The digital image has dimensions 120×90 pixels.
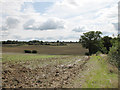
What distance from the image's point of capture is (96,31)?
60812 millimetres

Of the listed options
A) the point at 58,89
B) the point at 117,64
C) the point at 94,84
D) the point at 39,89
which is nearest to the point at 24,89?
the point at 39,89

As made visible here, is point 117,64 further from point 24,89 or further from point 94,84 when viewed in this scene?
point 24,89

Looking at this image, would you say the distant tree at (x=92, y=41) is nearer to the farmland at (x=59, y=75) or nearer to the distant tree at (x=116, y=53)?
the farmland at (x=59, y=75)

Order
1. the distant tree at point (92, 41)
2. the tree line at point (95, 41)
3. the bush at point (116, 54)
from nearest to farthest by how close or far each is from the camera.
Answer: the bush at point (116, 54)
the tree line at point (95, 41)
the distant tree at point (92, 41)

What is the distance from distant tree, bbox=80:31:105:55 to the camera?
191ft

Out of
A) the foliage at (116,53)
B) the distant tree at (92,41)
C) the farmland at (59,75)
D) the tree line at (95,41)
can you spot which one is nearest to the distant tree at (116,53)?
the foliage at (116,53)

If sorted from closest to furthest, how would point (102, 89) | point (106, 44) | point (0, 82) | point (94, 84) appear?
1. point (102, 89)
2. point (94, 84)
3. point (0, 82)
4. point (106, 44)

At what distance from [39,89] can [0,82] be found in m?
3.71

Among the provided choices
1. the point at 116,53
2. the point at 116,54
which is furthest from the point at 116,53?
the point at 116,54

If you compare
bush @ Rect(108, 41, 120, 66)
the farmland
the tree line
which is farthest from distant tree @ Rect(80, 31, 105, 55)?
bush @ Rect(108, 41, 120, 66)

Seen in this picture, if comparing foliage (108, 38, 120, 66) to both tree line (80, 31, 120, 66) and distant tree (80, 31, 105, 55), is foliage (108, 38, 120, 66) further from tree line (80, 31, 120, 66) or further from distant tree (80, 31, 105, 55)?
distant tree (80, 31, 105, 55)

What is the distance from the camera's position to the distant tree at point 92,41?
5826 cm

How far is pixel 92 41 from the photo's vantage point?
194 feet

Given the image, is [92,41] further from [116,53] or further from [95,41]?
[116,53]
